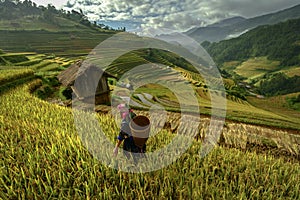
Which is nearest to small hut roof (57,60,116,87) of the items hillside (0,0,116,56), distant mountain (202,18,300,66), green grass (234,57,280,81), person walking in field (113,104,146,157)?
person walking in field (113,104,146,157)

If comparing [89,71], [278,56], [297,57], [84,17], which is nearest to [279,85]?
[297,57]

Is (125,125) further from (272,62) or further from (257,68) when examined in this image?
(272,62)

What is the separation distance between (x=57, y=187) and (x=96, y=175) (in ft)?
1.77

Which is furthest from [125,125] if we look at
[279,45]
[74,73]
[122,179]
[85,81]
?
[279,45]

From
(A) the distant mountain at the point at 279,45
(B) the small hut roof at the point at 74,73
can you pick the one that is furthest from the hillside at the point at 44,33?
(A) the distant mountain at the point at 279,45

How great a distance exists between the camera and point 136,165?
10.8ft

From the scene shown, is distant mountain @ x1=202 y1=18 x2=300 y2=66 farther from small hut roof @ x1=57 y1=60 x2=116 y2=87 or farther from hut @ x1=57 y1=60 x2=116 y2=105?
small hut roof @ x1=57 y1=60 x2=116 y2=87

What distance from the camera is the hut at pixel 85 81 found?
37.3 feet

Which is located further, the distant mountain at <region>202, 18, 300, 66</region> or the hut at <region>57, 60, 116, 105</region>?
the distant mountain at <region>202, 18, 300, 66</region>

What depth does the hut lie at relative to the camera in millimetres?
11359

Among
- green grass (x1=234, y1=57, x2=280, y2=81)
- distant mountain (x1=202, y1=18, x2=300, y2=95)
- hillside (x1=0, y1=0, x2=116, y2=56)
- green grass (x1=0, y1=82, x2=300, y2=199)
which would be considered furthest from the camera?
green grass (x1=234, y1=57, x2=280, y2=81)

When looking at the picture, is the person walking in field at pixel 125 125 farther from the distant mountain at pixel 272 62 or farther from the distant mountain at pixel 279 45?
the distant mountain at pixel 279 45

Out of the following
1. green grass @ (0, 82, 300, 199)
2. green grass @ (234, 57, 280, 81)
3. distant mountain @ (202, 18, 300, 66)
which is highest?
distant mountain @ (202, 18, 300, 66)

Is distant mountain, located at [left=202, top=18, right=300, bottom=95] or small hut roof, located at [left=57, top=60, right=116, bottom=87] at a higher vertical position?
distant mountain, located at [left=202, top=18, right=300, bottom=95]
